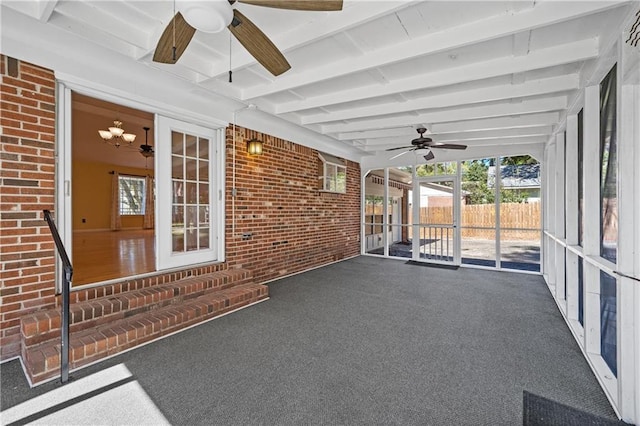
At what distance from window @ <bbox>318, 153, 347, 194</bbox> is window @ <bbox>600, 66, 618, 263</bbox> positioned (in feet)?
14.9

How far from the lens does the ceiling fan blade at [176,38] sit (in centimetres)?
190

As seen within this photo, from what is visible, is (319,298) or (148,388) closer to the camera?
(148,388)

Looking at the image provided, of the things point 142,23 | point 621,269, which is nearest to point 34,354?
point 142,23

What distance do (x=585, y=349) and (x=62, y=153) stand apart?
5289 millimetres

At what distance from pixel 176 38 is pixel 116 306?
254 cm

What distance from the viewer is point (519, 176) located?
249 inches

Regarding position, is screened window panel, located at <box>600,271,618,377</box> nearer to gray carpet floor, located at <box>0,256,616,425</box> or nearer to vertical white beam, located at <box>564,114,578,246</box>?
gray carpet floor, located at <box>0,256,616,425</box>

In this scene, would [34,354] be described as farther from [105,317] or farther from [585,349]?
[585,349]

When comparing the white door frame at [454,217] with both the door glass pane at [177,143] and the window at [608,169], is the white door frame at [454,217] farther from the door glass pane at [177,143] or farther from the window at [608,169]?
the door glass pane at [177,143]

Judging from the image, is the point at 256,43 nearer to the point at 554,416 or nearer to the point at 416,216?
the point at 554,416

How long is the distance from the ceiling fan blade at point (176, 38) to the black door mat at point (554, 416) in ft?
11.0

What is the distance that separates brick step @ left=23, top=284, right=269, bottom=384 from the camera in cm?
225

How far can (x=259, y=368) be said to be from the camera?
2.41m

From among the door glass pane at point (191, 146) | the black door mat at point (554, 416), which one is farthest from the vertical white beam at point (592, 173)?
the door glass pane at point (191, 146)
